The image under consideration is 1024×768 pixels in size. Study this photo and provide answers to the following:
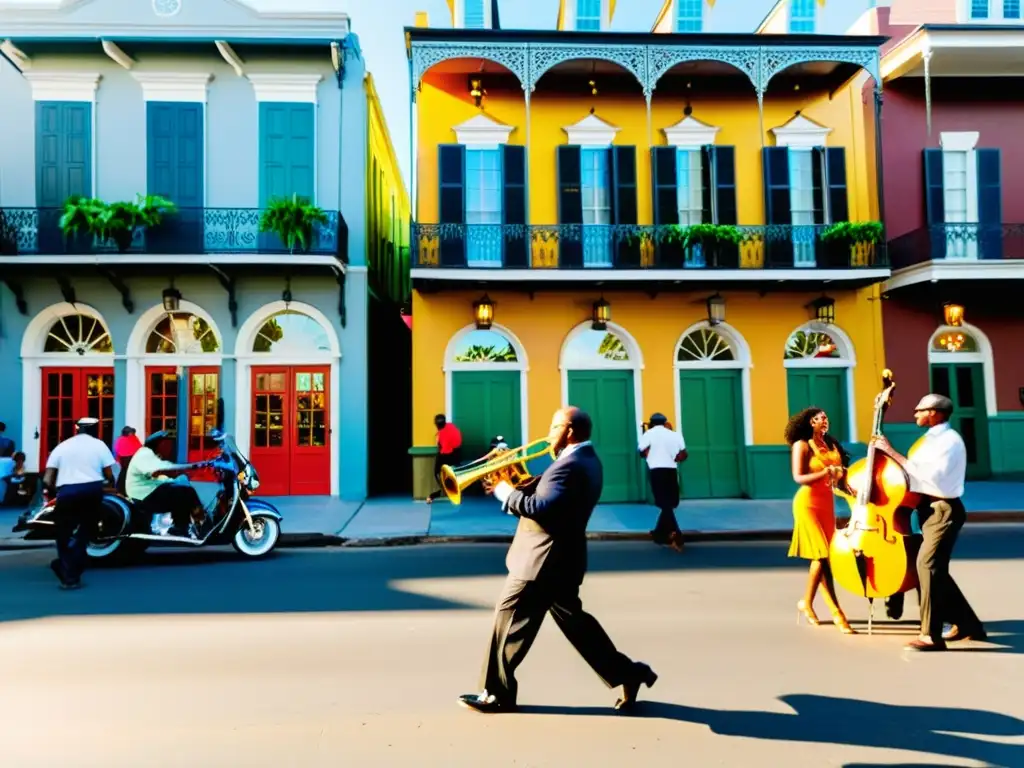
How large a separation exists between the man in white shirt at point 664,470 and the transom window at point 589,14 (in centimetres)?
896

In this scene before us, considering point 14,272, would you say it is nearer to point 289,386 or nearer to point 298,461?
point 289,386

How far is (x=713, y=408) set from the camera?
41.9 ft

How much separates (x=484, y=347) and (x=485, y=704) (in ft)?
30.8

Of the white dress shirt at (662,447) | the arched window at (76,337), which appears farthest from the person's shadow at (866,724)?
the arched window at (76,337)

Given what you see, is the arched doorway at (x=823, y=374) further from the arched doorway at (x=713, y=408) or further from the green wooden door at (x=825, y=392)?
the arched doorway at (x=713, y=408)

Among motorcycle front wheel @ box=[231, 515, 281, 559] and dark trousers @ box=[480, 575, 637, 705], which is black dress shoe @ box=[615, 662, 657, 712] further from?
motorcycle front wheel @ box=[231, 515, 281, 559]

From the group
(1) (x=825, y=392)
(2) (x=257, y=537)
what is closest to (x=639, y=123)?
(1) (x=825, y=392)

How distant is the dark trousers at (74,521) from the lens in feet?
21.3

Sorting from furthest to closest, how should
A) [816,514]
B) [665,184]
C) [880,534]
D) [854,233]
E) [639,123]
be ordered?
[639,123] → [665,184] → [854,233] → [816,514] → [880,534]

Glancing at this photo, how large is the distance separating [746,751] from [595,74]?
1216 cm

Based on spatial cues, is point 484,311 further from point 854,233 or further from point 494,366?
point 854,233

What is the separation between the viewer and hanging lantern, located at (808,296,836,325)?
1252 cm

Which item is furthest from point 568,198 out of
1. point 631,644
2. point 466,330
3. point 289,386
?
point 631,644

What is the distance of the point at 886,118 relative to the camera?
13.3 metres
